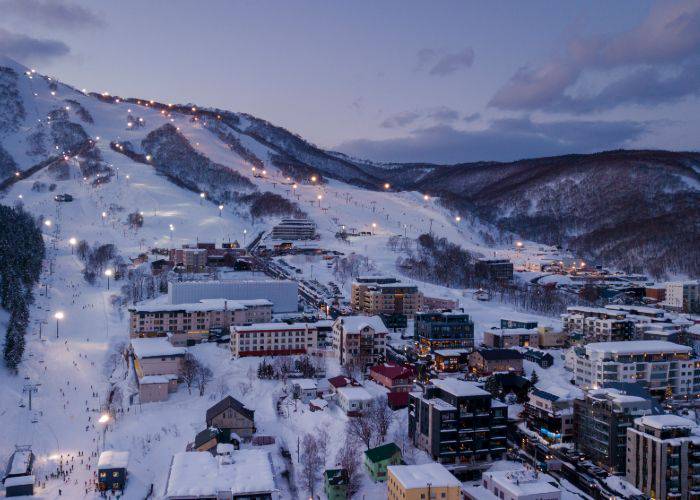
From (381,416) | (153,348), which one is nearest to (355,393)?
(381,416)

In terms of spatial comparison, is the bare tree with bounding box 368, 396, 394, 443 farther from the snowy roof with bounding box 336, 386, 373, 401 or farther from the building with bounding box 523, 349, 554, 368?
the building with bounding box 523, 349, 554, 368

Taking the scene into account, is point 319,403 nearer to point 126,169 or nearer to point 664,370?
point 664,370

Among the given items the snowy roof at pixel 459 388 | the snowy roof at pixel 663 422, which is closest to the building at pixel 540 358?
the snowy roof at pixel 459 388

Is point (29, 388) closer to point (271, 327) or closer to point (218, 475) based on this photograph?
point (271, 327)

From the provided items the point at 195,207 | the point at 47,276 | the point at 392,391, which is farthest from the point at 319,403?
the point at 195,207

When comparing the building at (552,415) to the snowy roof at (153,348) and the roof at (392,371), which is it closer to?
the roof at (392,371)

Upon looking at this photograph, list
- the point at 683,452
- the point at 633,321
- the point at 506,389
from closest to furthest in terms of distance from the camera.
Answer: the point at 683,452, the point at 506,389, the point at 633,321

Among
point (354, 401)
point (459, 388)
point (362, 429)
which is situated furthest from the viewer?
point (354, 401)
